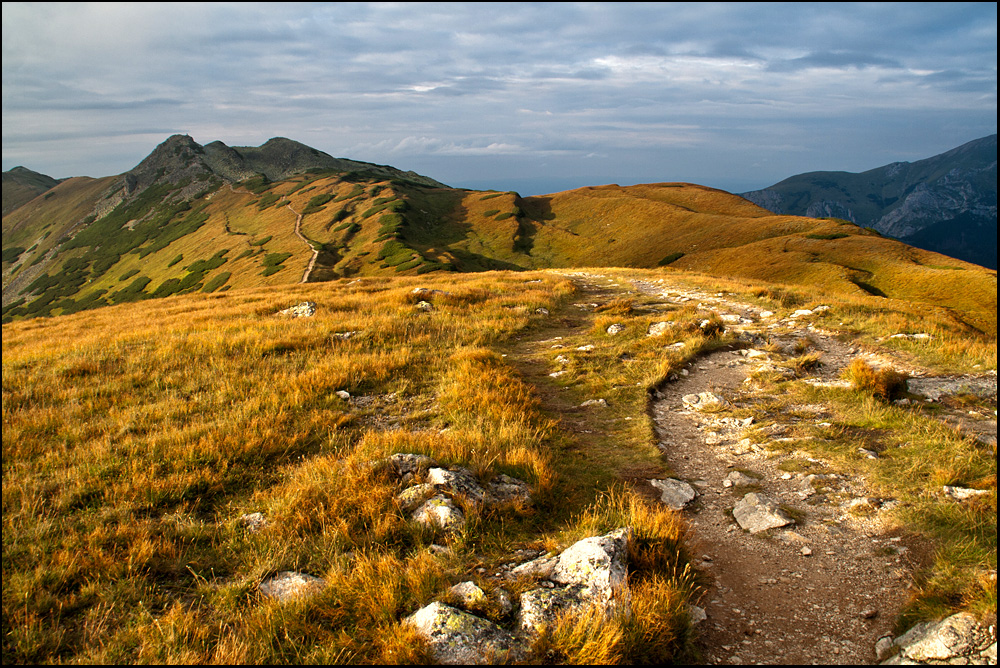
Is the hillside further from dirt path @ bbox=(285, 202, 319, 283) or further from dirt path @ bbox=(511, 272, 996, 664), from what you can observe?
dirt path @ bbox=(285, 202, 319, 283)

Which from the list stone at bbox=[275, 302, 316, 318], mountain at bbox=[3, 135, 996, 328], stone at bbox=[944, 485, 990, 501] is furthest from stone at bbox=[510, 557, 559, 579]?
mountain at bbox=[3, 135, 996, 328]

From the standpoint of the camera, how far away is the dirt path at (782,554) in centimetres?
387

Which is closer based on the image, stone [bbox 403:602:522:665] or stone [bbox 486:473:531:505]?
stone [bbox 403:602:522:665]

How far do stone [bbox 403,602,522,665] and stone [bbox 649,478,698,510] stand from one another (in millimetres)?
3139

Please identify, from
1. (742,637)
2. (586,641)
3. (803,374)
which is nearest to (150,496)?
(586,641)

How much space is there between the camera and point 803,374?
34.3 feet

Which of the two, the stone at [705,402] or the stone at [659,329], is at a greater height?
the stone at [659,329]

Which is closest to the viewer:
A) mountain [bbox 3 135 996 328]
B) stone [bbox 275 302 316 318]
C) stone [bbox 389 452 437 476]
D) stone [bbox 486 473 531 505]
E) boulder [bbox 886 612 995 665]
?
boulder [bbox 886 612 995 665]

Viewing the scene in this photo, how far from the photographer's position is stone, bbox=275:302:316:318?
680 inches

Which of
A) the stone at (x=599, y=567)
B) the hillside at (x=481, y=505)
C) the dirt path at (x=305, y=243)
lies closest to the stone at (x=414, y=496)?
the hillside at (x=481, y=505)

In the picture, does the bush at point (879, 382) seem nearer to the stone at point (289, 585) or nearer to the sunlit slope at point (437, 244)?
the stone at point (289, 585)

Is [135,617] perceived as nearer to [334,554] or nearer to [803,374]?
[334,554]

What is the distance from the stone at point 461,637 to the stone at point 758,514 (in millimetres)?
3381

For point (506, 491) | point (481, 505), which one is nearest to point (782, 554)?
point (506, 491)
